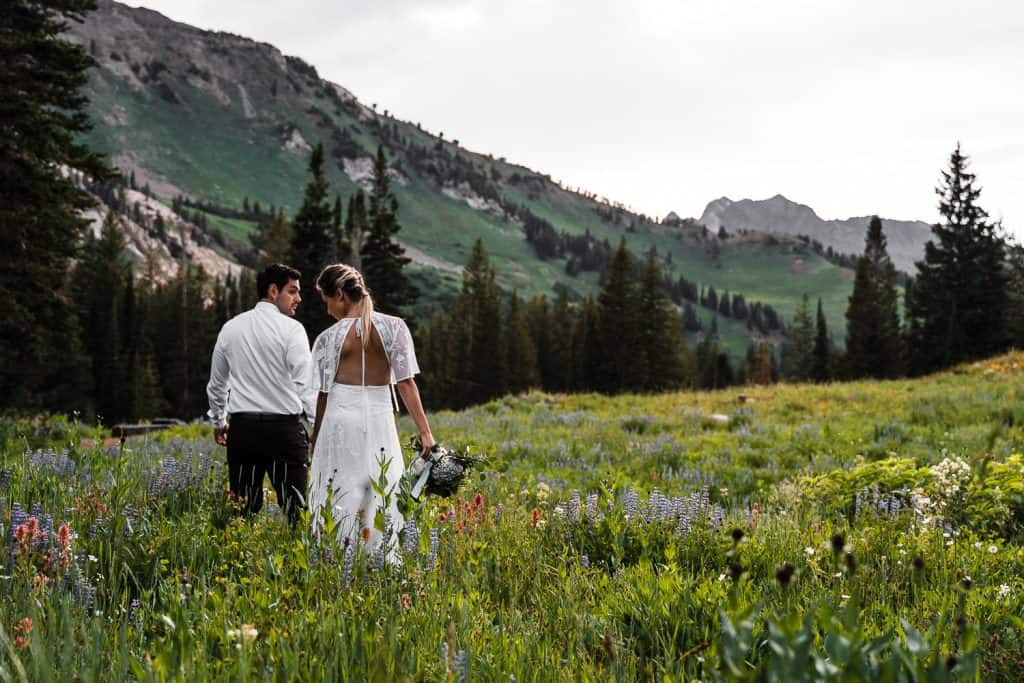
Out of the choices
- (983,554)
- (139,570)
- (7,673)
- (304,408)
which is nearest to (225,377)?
(304,408)

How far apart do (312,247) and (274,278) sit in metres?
43.7

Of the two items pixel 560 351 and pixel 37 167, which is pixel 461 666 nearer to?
pixel 37 167

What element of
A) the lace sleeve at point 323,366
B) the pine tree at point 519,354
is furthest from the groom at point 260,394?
the pine tree at point 519,354

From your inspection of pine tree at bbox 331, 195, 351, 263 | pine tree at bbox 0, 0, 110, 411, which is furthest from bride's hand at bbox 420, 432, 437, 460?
pine tree at bbox 331, 195, 351, 263

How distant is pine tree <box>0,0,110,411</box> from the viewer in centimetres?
2025

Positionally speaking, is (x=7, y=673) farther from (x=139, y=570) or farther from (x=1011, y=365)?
(x=1011, y=365)

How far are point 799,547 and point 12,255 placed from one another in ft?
82.0

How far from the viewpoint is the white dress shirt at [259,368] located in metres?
Result: 6.06

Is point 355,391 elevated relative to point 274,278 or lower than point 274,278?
lower

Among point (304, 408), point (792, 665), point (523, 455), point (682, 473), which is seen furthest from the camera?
point (523, 455)

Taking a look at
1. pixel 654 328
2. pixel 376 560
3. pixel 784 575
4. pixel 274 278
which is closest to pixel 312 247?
pixel 654 328

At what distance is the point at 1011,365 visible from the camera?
2292 centimetres

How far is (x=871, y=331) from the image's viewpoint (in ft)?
213

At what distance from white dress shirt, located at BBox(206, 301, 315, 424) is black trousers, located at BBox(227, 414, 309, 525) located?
0.13 metres
